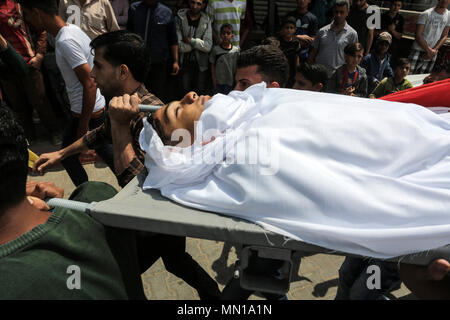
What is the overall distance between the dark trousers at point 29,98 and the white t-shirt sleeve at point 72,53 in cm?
238

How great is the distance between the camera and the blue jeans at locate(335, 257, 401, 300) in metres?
1.83

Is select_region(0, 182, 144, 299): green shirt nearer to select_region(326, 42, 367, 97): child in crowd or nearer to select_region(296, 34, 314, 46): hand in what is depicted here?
select_region(326, 42, 367, 97): child in crowd

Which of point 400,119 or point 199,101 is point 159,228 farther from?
point 400,119

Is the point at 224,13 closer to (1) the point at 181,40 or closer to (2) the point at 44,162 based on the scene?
(1) the point at 181,40

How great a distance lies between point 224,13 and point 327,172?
440cm

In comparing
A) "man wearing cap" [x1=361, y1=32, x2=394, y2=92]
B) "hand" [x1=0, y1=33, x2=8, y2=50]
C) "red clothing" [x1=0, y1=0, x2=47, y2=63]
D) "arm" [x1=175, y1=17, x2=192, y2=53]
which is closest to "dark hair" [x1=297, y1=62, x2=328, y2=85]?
"man wearing cap" [x1=361, y1=32, x2=394, y2=92]

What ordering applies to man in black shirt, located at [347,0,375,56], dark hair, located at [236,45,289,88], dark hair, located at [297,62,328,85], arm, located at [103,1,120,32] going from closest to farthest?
dark hair, located at [236,45,289,88]
dark hair, located at [297,62,328,85]
arm, located at [103,1,120,32]
man in black shirt, located at [347,0,375,56]

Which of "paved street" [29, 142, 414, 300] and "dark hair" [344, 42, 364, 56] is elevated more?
"dark hair" [344, 42, 364, 56]

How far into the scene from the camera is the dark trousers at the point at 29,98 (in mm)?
4457

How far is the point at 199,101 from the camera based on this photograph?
168cm

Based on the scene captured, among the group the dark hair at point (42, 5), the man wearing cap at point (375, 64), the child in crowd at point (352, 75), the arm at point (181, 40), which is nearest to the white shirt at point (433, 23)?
the man wearing cap at point (375, 64)

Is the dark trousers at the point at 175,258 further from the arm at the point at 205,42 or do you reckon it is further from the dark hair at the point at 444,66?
the arm at the point at 205,42

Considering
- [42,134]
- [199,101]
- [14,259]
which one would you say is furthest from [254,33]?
[14,259]
